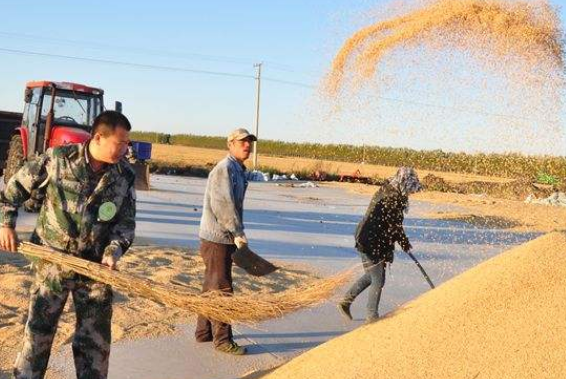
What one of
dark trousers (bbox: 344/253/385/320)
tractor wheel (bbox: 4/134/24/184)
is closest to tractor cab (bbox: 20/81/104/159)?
tractor wheel (bbox: 4/134/24/184)

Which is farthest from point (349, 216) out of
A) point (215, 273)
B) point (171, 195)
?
point (215, 273)

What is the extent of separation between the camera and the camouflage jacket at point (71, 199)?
3.21 metres

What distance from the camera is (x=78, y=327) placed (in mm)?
3227

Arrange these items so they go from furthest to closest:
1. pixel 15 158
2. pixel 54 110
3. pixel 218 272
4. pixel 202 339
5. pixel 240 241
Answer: pixel 15 158 < pixel 54 110 < pixel 202 339 < pixel 218 272 < pixel 240 241

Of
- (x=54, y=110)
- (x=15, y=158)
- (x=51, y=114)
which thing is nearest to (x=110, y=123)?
(x=51, y=114)

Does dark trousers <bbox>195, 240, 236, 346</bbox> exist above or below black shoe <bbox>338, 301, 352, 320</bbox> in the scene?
above

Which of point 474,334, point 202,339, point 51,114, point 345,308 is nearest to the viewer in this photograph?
point 474,334

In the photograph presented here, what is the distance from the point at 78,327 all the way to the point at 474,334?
6.46 feet

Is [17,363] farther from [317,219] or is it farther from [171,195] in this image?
[171,195]

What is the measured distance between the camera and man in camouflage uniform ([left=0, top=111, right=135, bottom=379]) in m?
3.19

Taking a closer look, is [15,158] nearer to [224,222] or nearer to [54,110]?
[54,110]

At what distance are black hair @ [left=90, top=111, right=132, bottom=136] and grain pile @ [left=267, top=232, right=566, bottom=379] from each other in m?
1.60

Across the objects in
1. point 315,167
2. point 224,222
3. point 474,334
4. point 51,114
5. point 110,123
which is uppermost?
point 51,114

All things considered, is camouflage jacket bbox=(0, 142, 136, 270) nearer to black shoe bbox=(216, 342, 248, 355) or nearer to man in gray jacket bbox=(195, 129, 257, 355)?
man in gray jacket bbox=(195, 129, 257, 355)
